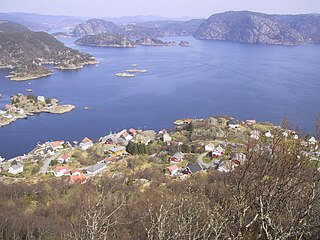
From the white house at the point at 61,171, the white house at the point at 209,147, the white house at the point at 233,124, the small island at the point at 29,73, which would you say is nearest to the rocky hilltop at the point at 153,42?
the small island at the point at 29,73

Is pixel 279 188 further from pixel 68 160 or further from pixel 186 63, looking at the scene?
pixel 186 63

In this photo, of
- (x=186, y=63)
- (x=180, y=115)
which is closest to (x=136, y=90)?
(x=180, y=115)

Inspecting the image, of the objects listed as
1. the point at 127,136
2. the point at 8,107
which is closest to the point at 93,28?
the point at 8,107

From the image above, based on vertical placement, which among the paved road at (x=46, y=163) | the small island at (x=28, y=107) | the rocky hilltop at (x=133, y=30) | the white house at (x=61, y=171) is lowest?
the small island at (x=28, y=107)

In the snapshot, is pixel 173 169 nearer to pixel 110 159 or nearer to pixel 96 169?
pixel 96 169

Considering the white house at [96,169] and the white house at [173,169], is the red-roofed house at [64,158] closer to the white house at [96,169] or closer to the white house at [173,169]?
the white house at [96,169]

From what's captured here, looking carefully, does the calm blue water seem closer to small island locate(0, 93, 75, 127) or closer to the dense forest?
small island locate(0, 93, 75, 127)

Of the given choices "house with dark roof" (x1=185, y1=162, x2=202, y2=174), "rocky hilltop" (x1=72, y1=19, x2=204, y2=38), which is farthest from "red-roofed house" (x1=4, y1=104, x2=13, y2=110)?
"rocky hilltop" (x1=72, y1=19, x2=204, y2=38)
